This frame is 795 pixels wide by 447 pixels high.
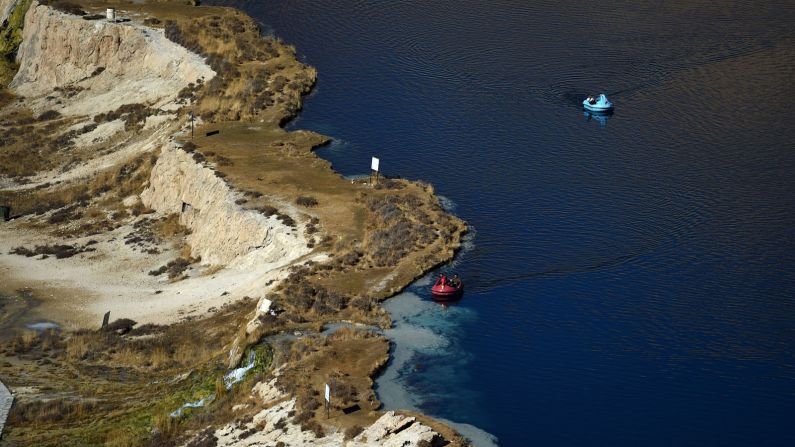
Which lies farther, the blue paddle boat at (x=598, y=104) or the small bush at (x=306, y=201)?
the blue paddle boat at (x=598, y=104)

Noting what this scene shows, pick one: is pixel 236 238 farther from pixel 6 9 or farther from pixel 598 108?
pixel 6 9

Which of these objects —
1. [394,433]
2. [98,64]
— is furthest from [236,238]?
[98,64]

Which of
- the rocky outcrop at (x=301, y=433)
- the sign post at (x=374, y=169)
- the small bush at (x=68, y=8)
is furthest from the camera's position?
the small bush at (x=68, y=8)

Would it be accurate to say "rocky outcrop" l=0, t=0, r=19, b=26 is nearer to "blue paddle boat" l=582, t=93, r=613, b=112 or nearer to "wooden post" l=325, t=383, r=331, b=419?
"blue paddle boat" l=582, t=93, r=613, b=112

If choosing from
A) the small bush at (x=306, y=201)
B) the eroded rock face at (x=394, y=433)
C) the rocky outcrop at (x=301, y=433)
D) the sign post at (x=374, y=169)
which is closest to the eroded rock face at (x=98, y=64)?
the sign post at (x=374, y=169)

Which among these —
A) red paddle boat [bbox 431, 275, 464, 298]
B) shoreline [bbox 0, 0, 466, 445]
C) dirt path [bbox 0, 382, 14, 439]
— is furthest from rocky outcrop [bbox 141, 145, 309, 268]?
dirt path [bbox 0, 382, 14, 439]

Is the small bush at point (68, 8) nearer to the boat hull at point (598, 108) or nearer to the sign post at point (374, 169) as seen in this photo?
the sign post at point (374, 169)

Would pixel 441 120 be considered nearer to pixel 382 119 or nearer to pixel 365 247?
pixel 382 119
